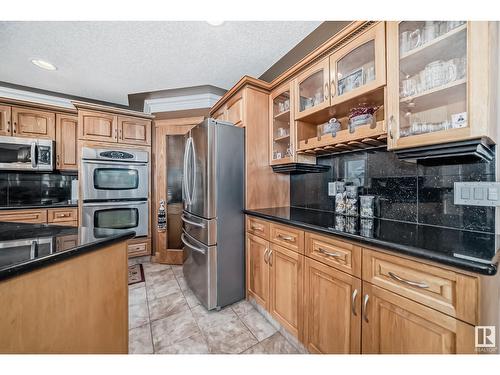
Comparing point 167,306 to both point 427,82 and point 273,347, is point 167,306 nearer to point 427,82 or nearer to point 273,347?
point 273,347

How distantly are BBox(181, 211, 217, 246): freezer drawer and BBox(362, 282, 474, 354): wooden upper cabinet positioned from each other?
1.17 m

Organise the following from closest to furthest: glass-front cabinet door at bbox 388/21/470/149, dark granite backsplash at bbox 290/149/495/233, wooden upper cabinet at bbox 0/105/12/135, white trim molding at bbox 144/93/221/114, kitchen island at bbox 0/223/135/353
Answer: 1. kitchen island at bbox 0/223/135/353
2. glass-front cabinet door at bbox 388/21/470/149
3. dark granite backsplash at bbox 290/149/495/233
4. wooden upper cabinet at bbox 0/105/12/135
5. white trim molding at bbox 144/93/221/114

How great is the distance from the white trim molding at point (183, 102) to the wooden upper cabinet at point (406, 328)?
264 centimetres

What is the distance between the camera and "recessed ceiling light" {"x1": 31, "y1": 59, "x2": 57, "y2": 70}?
6.60ft

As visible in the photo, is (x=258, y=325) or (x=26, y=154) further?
(x=26, y=154)

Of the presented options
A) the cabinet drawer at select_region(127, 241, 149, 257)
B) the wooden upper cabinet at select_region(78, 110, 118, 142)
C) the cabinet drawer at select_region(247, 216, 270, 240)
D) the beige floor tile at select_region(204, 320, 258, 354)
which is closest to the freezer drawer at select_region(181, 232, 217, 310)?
the beige floor tile at select_region(204, 320, 258, 354)

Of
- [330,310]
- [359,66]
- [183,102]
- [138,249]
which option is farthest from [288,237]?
[138,249]

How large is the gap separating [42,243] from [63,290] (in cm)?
26

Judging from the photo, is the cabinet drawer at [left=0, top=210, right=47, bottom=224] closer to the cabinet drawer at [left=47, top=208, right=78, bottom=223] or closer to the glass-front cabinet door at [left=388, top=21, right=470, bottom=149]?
the cabinet drawer at [left=47, top=208, right=78, bottom=223]

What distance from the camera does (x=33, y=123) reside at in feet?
8.66

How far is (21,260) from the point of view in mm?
677

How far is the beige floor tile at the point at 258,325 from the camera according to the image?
1542mm

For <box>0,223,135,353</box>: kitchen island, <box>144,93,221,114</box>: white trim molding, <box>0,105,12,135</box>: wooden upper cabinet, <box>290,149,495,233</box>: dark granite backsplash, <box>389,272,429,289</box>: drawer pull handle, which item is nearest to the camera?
<box>0,223,135,353</box>: kitchen island
